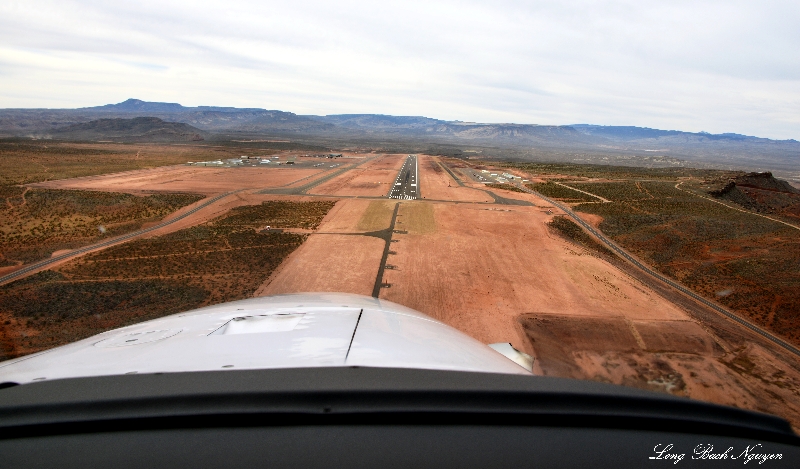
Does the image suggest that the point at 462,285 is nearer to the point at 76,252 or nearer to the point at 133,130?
the point at 76,252

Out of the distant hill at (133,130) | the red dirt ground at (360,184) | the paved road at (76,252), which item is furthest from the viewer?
the distant hill at (133,130)

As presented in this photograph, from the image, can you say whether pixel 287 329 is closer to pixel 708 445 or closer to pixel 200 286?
pixel 708 445

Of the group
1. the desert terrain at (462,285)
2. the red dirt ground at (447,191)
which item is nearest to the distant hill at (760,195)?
the desert terrain at (462,285)

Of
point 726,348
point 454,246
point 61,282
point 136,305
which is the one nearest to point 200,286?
point 136,305

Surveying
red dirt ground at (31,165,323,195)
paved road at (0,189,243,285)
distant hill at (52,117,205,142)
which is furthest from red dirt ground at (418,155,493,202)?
distant hill at (52,117,205,142)

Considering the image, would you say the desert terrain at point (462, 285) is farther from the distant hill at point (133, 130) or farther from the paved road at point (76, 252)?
the distant hill at point (133, 130)

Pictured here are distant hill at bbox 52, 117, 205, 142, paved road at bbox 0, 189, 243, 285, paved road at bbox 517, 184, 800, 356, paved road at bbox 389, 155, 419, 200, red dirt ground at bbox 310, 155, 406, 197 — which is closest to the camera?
paved road at bbox 517, 184, 800, 356

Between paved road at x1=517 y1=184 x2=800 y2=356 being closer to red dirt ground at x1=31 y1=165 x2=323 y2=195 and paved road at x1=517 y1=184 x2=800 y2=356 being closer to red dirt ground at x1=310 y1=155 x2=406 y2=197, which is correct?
red dirt ground at x1=310 y1=155 x2=406 y2=197

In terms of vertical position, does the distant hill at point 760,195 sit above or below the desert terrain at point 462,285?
above

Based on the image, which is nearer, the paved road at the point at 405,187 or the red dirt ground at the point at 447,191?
the red dirt ground at the point at 447,191
